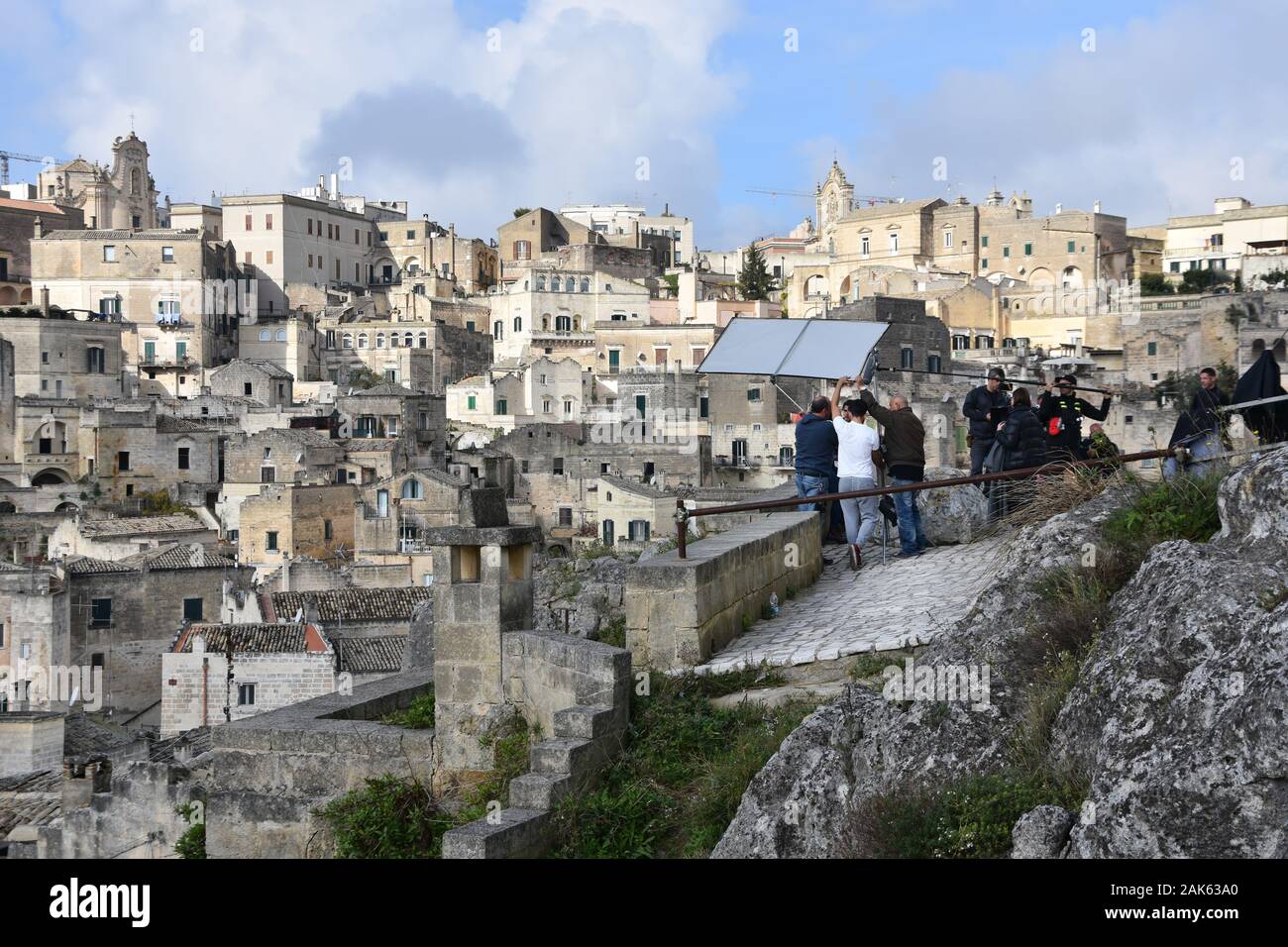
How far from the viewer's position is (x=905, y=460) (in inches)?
486

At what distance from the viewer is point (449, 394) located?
6869 centimetres

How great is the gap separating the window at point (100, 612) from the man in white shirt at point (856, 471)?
3131 cm

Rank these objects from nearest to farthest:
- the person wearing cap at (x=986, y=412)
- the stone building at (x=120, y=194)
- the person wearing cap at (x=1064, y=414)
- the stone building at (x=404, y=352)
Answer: the person wearing cap at (x=1064, y=414) → the person wearing cap at (x=986, y=412) → the stone building at (x=404, y=352) → the stone building at (x=120, y=194)

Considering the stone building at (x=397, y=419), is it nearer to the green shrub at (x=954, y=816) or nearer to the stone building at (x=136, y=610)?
the stone building at (x=136, y=610)

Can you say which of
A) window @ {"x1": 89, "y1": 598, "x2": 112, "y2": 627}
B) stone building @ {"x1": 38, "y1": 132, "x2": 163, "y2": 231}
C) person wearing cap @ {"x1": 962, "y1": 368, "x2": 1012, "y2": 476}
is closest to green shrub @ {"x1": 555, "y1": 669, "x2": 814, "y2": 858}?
person wearing cap @ {"x1": 962, "y1": 368, "x2": 1012, "y2": 476}

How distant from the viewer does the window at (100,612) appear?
1542 inches

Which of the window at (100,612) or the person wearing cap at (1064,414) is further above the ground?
the person wearing cap at (1064,414)

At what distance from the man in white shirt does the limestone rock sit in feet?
21.2

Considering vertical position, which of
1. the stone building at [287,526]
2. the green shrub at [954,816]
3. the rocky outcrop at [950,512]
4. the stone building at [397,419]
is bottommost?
the stone building at [287,526]

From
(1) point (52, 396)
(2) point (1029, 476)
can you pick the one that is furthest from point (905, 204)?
(2) point (1029, 476)

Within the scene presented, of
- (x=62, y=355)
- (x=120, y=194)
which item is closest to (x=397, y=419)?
(x=62, y=355)

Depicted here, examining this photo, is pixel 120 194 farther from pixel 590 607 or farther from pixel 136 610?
pixel 590 607

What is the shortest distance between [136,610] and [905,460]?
105ft

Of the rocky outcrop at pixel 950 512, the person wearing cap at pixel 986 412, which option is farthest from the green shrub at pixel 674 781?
the person wearing cap at pixel 986 412
